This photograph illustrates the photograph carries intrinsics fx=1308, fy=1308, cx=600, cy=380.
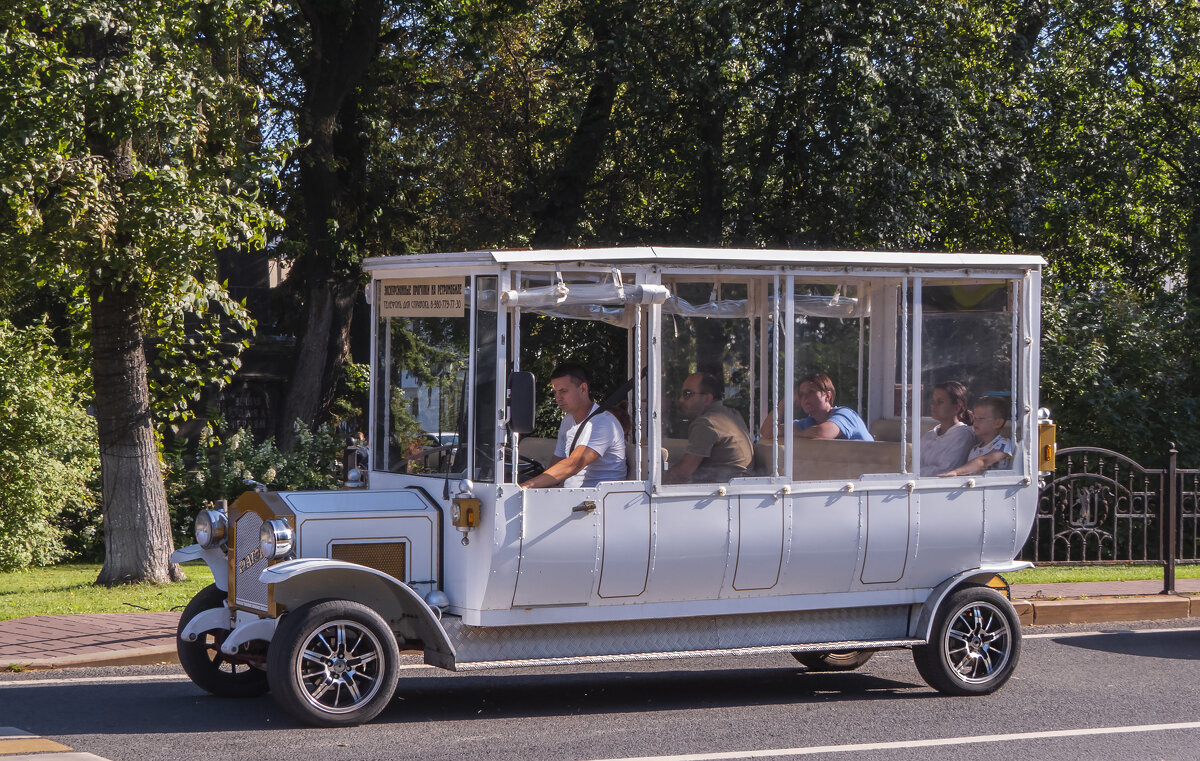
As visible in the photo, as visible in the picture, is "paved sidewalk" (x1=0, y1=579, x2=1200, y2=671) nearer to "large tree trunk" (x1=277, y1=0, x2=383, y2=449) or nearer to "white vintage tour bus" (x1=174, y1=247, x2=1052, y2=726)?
"white vintage tour bus" (x1=174, y1=247, x2=1052, y2=726)

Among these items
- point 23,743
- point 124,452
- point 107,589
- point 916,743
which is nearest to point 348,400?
point 124,452

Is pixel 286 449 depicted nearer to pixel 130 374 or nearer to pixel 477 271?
pixel 130 374

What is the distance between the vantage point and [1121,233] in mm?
28938

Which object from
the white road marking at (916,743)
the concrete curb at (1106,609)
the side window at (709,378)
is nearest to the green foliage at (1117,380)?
the concrete curb at (1106,609)

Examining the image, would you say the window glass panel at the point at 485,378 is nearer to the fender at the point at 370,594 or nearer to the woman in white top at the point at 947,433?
the fender at the point at 370,594

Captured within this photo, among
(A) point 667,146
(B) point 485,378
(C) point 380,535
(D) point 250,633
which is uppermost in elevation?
(A) point 667,146

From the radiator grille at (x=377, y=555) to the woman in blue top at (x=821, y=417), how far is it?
2289mm

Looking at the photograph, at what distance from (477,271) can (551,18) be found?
15.3 m

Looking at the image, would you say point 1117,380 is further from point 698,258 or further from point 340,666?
point 340,666

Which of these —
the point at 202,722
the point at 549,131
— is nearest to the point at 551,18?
the point at 549,131

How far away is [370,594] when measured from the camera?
23.5 feet

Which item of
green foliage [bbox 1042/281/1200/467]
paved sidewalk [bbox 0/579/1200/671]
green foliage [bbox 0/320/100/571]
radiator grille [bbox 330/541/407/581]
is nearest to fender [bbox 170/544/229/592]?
radiator grille [bbox 330/541/407/581]

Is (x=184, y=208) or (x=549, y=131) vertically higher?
(x=549, y=131)

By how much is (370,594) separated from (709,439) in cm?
214
